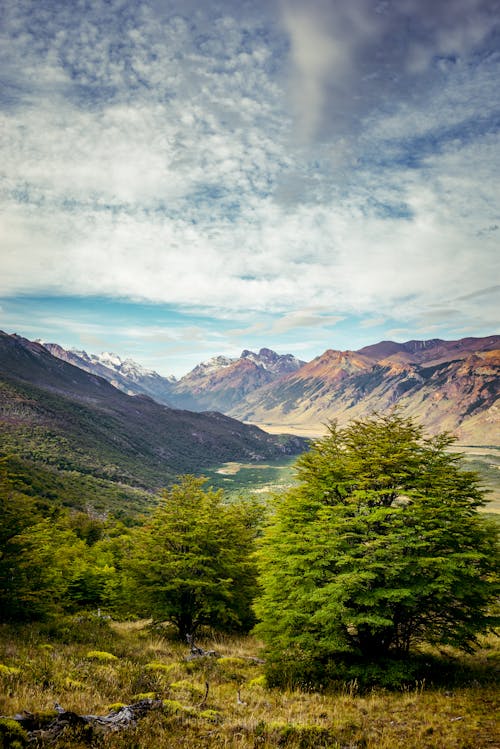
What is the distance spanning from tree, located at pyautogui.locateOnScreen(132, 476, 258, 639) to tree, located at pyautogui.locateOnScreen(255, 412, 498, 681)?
515 cm

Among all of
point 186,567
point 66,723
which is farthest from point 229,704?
point 186,567

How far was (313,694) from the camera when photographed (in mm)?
12594

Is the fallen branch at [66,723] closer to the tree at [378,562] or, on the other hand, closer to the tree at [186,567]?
the tree at [378,562]

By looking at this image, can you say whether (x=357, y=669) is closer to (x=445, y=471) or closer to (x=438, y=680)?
(x=438, y=680)

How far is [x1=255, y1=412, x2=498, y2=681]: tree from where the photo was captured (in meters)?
13.5

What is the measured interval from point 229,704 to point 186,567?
35.2ft

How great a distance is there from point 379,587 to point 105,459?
15063cm

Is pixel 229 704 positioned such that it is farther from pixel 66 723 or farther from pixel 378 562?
pixel 378 562

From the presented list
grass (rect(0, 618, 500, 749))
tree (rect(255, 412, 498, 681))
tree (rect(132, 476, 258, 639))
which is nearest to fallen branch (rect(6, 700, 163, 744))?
grass (rect(0, 618, 500, 749))

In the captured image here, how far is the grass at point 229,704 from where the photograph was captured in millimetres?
8320

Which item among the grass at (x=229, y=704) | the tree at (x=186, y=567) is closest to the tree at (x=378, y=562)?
the grass at (x=229, y=704)

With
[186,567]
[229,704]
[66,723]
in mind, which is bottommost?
[186,567]

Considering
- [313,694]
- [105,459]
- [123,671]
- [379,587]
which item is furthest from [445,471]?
[105,459]

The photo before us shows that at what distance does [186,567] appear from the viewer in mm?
21344
